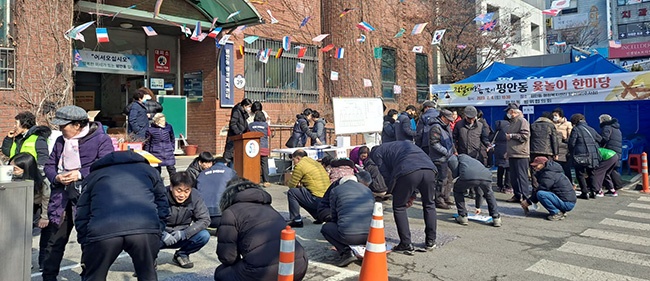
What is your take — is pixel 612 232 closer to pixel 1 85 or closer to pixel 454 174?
pixel 454 174

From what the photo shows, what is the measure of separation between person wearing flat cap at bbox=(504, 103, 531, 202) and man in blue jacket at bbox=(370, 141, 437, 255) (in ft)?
11.2

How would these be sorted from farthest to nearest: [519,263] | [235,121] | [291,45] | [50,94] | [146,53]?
[291,45], [146,53], [50,94], [235,121], [519,263]

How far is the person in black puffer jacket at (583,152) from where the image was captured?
9.59m

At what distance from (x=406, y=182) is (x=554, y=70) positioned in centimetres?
1065

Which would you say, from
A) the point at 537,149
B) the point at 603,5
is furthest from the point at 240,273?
the point at 603,5

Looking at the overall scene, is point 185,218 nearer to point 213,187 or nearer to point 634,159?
point 213,187

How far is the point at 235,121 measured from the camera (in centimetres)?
967

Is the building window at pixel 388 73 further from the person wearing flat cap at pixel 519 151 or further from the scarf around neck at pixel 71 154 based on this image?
the scarf around neck at pixel 71 154

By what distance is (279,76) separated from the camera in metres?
16.1

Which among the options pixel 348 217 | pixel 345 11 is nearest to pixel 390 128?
pixel 348 217

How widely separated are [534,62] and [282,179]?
1261 centimetres

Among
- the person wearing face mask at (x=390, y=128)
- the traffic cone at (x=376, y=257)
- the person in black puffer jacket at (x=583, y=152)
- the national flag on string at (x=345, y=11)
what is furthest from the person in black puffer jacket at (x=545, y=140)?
the national flag on string at (x=345, y=11)

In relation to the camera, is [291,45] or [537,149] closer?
[537,149]

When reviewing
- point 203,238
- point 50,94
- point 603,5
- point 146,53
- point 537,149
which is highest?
point 603,5
